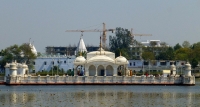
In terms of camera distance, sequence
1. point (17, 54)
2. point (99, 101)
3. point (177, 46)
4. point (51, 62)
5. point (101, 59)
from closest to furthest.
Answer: point (99, 101)
point (101, 59)
point (17, 54)
point (51, 62)
point (177, 46)

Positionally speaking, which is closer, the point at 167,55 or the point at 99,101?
the point at 99,101

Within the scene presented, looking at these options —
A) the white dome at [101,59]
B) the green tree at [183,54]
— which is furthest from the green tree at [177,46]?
the white dome at [101,59]

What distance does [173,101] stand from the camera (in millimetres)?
60719

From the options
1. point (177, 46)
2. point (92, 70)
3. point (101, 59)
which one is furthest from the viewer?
point (177, 46)

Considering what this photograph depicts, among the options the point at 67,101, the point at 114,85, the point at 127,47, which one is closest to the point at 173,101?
the point at 67,101

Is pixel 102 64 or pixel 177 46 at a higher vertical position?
pixel 177 46

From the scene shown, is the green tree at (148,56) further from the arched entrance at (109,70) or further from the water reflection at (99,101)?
the water reflection at (99,101)

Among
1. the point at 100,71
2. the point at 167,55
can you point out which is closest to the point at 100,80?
the point at 100,71

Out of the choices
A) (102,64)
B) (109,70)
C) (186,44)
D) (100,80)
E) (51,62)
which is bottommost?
(100,80)

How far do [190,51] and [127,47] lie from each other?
1225 inches

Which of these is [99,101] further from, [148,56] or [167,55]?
[167,55]

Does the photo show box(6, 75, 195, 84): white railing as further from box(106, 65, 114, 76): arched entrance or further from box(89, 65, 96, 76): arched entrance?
box(106, 65, 114, 76): arched entrance

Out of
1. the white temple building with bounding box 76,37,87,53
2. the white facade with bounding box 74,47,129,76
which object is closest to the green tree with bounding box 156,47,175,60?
the white temple building with bounding box 76,37,87,53

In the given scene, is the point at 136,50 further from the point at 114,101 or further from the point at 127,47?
the point at 114,101
